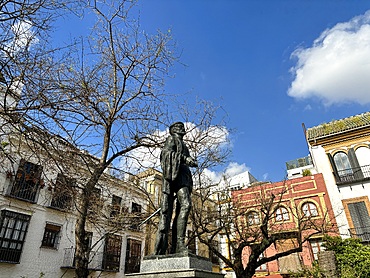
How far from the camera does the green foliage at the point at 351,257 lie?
11586 mm

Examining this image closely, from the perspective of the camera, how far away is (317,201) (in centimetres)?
1995

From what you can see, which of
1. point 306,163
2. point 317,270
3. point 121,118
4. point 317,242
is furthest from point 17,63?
point 306,163

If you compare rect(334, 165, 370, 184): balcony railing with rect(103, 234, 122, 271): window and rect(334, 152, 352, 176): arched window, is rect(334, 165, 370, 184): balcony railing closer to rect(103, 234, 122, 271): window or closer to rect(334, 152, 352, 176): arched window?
rect(334, 152, 352, 176): arched window

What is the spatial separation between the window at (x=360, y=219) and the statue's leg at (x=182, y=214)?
17282 mm

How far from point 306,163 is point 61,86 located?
102 ft

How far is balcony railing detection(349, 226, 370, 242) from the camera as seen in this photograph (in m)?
16.8

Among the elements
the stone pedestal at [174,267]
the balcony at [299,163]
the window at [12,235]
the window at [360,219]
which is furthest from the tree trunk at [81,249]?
the balcony at [299,163]

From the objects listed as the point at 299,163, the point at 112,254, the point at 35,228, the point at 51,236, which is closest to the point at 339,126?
the point at 299,163

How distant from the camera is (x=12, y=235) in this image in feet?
47.7

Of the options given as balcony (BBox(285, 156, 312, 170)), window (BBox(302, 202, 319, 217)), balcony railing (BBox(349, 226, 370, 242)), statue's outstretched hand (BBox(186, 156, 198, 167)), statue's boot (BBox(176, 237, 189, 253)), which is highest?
balcony (BBox(285, 156, 312, 170))

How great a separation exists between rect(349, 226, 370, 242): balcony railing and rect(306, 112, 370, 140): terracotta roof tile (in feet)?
23.4

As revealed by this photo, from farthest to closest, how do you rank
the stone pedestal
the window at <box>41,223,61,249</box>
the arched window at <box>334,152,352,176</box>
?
the arched window at <box>334,152,352,176</box> < the window at <box>41,223,61,249</box> < the stone pedestal

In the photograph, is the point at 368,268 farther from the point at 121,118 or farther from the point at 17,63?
the point at 17,63

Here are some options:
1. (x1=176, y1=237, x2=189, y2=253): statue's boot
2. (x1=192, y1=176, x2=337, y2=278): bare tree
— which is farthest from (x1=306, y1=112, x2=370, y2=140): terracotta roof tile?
(x1=176, y1=237, x2=189, y2=253): statue's boot
